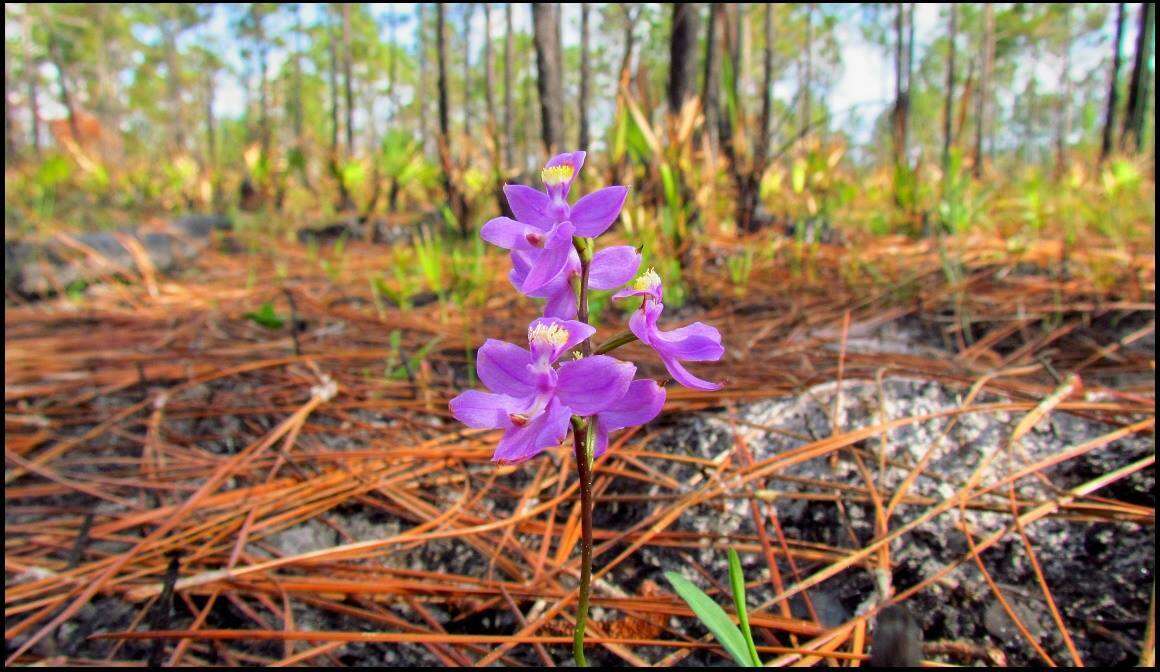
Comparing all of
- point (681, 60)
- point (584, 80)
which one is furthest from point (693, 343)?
point (584, 80)

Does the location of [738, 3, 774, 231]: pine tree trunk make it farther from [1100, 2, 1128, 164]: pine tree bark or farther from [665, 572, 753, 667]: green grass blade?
[1100, 2, 1128, 164]: pine tree bark

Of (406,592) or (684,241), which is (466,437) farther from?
(684,241)

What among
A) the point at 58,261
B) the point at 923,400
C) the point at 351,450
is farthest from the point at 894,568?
the point at 58,261

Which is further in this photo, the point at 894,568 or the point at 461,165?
the point at 461,165

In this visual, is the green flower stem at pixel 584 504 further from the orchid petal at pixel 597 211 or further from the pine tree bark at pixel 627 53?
the pine tree bark at pixel 627 53

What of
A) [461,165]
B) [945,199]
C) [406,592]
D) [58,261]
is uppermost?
[461,165]

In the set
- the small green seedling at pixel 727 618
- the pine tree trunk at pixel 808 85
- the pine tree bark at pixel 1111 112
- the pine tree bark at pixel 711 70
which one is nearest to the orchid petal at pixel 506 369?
the small green seedling at pixel 727 618

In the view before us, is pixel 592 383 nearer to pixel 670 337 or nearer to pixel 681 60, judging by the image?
pixel 670 337
